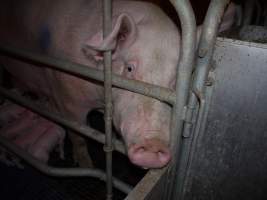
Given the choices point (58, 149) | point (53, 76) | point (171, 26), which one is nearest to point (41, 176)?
point (58, 149)

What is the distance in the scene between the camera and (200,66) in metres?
1.12

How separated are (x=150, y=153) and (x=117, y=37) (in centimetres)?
75

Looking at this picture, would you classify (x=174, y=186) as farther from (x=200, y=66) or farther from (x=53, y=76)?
(x=53, y=76)

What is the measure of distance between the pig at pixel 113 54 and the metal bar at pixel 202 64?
0.17 metres

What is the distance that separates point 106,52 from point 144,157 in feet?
1.78

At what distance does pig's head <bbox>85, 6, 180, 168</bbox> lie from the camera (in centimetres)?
132

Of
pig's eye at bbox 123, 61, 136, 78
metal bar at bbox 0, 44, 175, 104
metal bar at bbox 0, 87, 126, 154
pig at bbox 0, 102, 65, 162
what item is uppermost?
metal bar at bbox 0, 44, 175, 104

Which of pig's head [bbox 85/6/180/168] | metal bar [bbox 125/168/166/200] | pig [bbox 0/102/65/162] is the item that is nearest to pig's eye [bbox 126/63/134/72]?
pig's head [bbox 85/6/180/168]

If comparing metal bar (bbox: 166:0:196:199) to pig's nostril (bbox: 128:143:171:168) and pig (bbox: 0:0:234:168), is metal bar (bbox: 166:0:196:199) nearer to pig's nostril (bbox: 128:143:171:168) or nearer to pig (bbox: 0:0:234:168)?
pig's nostril (bbox: 128:143:171:168)

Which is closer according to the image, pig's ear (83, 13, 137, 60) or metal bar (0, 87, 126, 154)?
pig's ear (83, 13, 137, 60)

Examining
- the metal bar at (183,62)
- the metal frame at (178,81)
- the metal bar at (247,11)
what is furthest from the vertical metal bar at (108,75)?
the metal bar at (247,11)

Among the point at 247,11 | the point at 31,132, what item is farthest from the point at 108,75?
the point at 31,132

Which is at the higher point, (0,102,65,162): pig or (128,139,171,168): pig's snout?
(128,139,171,168): pig's snout

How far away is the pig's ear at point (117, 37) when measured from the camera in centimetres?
117
